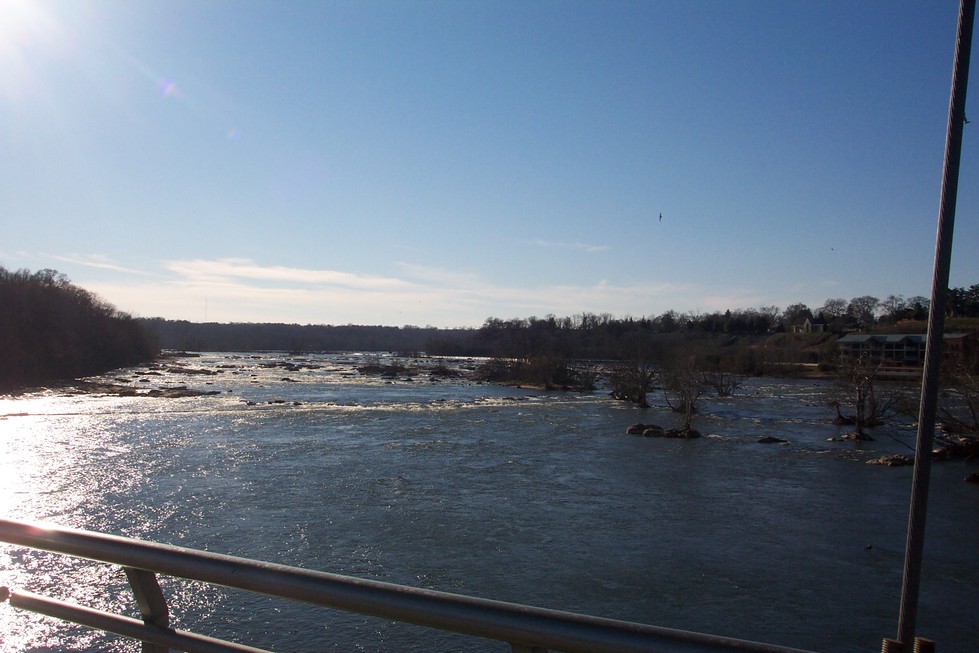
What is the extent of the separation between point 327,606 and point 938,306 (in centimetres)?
258

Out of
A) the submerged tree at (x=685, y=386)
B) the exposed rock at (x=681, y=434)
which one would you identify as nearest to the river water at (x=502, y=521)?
the exposed rock at (x=681, y=434)

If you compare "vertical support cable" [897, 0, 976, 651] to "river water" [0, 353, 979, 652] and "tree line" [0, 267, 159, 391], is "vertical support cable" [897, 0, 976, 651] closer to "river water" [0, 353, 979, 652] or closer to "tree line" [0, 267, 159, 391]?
"river water" [0, 353, 979, 652]

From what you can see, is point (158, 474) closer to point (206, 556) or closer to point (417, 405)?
point (206, 556)

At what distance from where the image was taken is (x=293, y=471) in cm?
2130

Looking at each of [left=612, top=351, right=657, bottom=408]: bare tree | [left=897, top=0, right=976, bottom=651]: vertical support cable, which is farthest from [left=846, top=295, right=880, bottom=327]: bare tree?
[left=897, top=0, right=976, bottom=651]: vertical support cable

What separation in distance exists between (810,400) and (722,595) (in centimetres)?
4622

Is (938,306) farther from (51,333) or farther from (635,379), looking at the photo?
(51,333)

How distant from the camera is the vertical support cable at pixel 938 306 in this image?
9.42ft

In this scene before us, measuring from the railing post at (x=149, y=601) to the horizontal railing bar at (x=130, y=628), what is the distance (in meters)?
0.03

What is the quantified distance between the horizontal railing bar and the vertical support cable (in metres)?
2.52

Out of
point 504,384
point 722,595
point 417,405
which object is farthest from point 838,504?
point 504,384

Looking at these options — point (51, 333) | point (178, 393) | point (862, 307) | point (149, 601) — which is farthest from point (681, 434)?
point (862, 307)

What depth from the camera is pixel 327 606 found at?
2463 millimetres

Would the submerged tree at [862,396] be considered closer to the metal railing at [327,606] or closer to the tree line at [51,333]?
the metal railing at [327,606]
